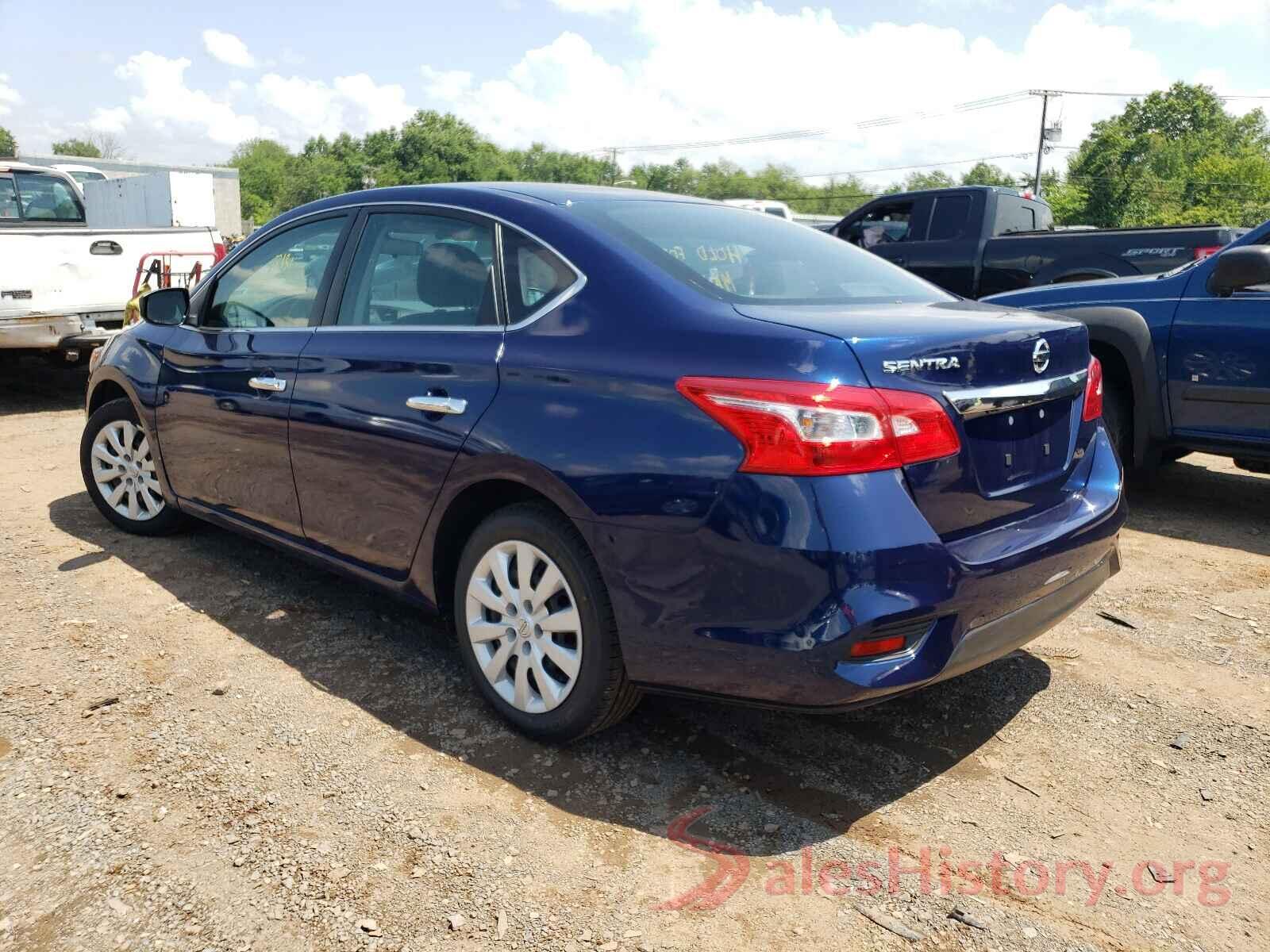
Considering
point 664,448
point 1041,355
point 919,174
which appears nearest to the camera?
point 664,448

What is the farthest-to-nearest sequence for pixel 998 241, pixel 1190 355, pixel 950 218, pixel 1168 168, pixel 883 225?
pixel 1168 168
pixel 883 225
pixel 950 218
pixel 998 241
pixel 1190 355

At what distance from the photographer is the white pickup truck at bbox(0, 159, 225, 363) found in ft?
26.9

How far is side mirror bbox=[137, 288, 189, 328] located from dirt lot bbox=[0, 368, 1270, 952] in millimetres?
1243

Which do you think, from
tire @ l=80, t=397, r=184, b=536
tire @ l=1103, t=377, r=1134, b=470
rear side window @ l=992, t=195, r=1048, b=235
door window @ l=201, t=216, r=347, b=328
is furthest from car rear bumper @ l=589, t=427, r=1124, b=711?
rear side window @ l=992, t=195, r=1048, b=235

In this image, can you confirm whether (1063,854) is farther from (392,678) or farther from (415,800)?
(392,678)

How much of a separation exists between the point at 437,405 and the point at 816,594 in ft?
4.47

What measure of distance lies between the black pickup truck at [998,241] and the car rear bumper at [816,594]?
22.3ft

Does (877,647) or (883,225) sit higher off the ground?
(883,225)

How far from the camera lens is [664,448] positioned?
262 centimetres

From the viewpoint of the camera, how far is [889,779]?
297 cm

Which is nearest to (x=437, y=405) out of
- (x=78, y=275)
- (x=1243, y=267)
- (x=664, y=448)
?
(x=664, y=448)

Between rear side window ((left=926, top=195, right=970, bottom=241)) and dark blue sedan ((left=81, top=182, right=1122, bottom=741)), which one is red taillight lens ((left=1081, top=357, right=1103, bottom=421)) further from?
rear side window ((left=926, top=195, right=970, bottom=241))

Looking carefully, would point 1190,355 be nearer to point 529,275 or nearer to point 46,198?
point 529,275

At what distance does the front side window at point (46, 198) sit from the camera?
10.7 metres
